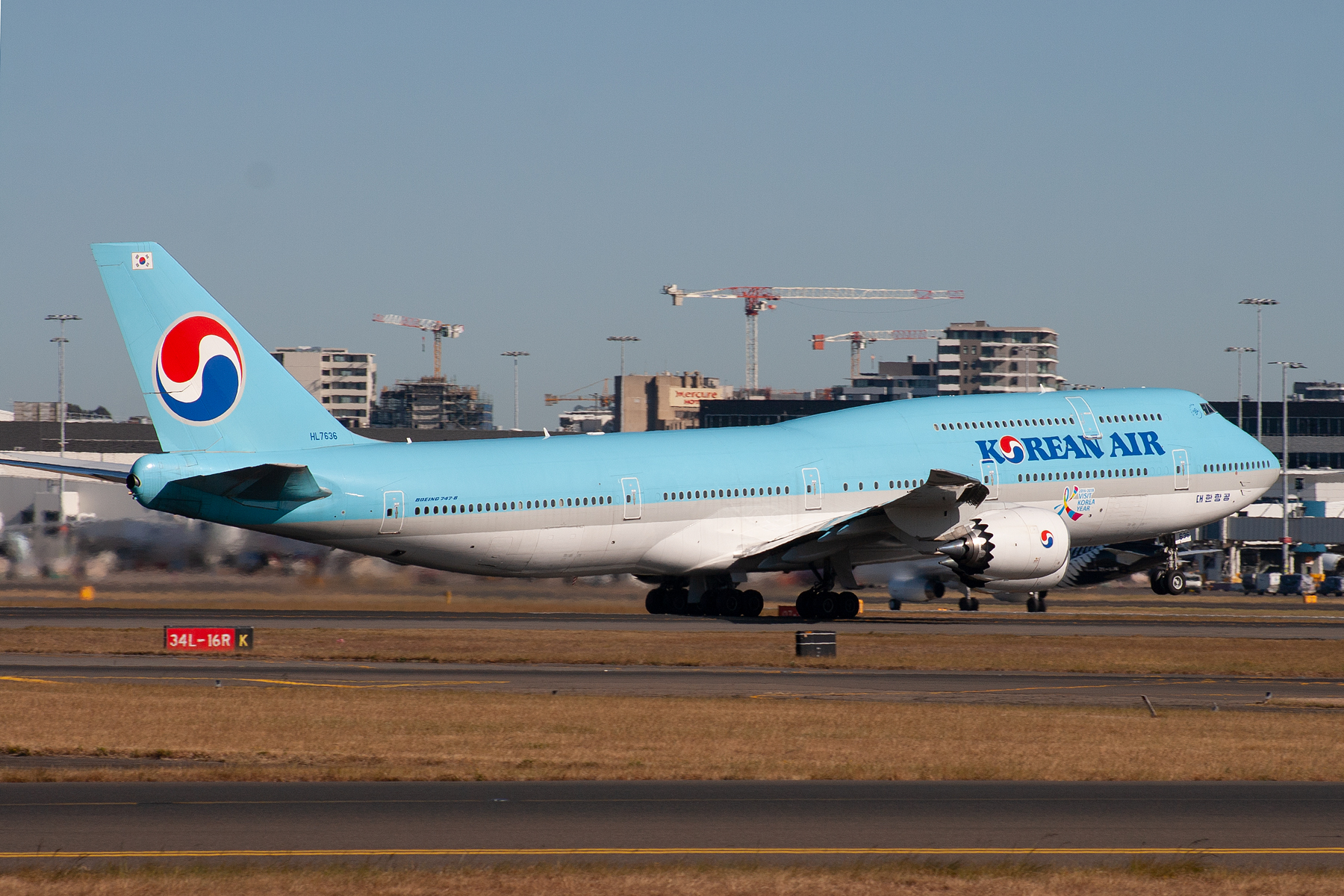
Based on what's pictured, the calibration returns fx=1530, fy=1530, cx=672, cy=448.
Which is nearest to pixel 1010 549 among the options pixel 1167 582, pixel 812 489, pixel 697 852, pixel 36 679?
pixel 812 489

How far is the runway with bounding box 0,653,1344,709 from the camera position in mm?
30766

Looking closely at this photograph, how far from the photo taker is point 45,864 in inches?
569

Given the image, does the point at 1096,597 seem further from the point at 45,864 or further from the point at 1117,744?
the point at 45,864

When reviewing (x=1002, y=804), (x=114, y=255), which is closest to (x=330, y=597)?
(x=114, y=255)

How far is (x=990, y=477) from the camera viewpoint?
2023 inches

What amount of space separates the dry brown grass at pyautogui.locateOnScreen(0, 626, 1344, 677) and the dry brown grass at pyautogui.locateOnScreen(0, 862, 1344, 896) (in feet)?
72.6

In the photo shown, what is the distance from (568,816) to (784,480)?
109 ft

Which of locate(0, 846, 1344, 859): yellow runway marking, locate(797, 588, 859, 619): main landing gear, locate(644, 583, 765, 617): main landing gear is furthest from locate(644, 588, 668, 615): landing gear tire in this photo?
locate(0, 846, 1344, 859): yellow runway marking

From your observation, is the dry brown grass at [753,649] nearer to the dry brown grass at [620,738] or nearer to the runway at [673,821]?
the dry brown grass at [620,738]

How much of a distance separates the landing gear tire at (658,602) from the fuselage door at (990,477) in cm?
1135

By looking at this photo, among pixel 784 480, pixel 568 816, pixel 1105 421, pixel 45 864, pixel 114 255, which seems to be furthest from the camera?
Result: pixel 1105 421

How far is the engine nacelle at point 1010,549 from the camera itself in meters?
48.4

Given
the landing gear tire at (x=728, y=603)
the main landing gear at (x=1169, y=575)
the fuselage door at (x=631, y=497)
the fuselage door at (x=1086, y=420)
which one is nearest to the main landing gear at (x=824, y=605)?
the landing gear tire at (x=728, y=603)

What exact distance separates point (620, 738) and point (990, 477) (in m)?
29.7
